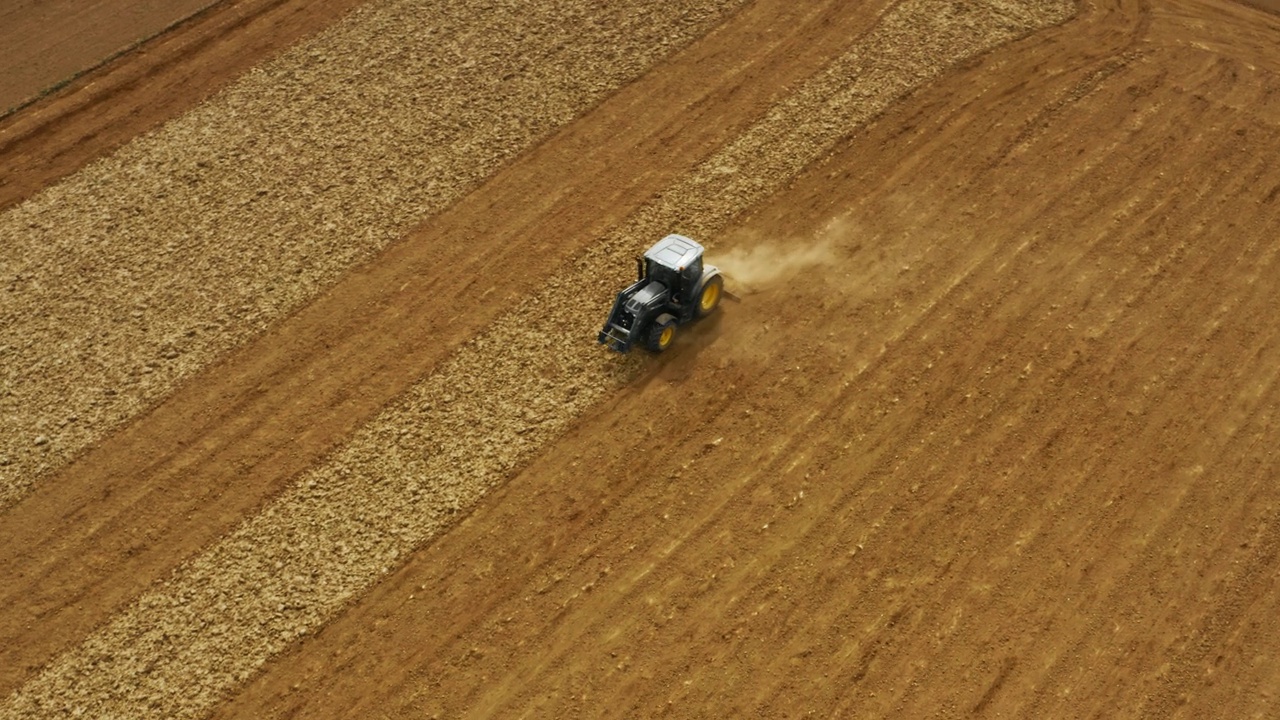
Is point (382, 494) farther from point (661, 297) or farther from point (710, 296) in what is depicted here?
point (710, 296)

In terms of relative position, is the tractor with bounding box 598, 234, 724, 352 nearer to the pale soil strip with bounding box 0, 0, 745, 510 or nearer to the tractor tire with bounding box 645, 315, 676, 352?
the tractor tire with bounding box 645, 315, 676, 352

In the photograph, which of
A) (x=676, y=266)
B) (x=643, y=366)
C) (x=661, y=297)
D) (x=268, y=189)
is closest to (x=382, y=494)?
(x=643, y=366)

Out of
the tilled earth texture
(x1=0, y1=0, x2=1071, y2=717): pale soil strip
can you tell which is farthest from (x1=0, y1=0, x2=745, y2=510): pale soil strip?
(x1=0, y1=0, x2=1071, y2=717): pale soil strip

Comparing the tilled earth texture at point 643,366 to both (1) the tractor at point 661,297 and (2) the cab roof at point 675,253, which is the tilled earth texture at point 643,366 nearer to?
(1) the tractor at point 661,297

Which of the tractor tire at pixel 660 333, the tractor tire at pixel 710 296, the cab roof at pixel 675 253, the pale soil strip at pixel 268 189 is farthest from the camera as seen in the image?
the pale soil strip at pixel 268 189

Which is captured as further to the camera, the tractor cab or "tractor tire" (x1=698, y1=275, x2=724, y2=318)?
"tractor tire" (x1=698, y1=275, x2=724, y2=318)

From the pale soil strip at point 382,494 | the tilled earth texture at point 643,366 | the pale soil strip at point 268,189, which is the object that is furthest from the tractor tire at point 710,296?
the pale soil strip at point 268,189

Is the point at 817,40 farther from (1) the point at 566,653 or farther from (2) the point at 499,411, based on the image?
(1) the point at 566,653
